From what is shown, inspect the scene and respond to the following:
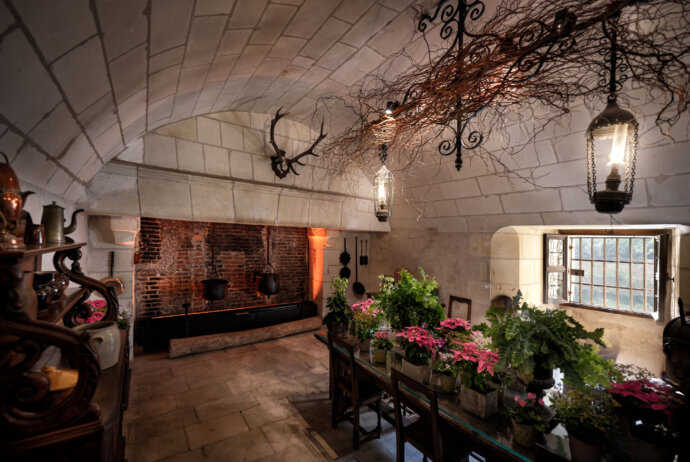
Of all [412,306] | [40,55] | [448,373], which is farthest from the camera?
[412,306]

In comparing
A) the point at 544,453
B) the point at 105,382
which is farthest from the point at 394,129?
the point at 105,382

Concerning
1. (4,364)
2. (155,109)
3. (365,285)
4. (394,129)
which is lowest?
(365,285)

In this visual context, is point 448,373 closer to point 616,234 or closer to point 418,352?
point 418,352

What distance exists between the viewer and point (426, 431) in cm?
186

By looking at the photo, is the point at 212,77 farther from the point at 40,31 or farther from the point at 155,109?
the point at 40,31

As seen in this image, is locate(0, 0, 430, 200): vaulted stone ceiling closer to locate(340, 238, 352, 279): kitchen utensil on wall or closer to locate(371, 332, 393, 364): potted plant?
locate(371, 332, 393, 364): potted plant

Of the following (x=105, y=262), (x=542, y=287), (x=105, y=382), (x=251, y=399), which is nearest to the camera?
(x=105, y=382)

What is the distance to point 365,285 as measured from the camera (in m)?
5.67

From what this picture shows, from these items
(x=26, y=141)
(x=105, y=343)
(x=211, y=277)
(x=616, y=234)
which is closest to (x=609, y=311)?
(x=616, y=234)

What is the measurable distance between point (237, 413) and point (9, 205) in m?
2.65

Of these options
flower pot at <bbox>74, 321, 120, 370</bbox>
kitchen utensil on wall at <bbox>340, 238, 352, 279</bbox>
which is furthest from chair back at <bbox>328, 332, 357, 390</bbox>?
kitchen utensil on wall at <bbox>340, 238, 352, 279</bbox>

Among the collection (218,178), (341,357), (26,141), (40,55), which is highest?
(218,178)

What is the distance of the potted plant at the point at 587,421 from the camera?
3.80ft

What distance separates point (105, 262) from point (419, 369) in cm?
362
